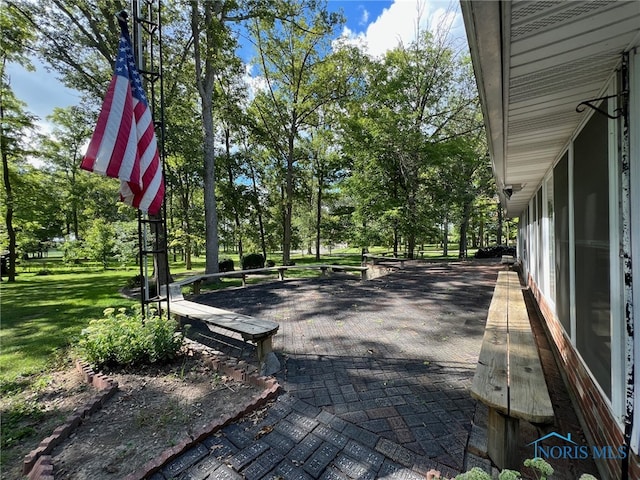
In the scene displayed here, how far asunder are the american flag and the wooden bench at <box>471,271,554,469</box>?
11.9 ft

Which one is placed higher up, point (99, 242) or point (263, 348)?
point (99, 242)

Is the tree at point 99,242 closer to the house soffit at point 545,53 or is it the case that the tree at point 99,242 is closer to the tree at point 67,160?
the tree at point 67,160

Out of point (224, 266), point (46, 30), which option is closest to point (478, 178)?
point (224, 266)

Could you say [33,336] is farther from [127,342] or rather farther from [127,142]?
[127,142]

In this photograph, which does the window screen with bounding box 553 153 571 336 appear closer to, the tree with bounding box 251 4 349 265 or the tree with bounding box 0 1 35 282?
the tree with bounding box 251 4 349 265

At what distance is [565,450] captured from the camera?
2078 millimetres

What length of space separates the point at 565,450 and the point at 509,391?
3.08 ft

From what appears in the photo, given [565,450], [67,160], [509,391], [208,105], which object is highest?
[67,160]

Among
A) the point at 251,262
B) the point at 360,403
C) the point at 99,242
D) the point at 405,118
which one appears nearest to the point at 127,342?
the point at 360,403

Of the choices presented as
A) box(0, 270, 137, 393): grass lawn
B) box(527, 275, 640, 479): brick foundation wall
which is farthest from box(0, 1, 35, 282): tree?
box(527, 275, 640, 479): brick foundation wall

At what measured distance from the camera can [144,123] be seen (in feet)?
10.9

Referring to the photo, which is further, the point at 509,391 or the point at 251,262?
the point at 251,262

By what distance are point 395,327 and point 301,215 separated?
87.7ft

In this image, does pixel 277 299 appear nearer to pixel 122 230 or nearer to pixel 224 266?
pixel 122 230
